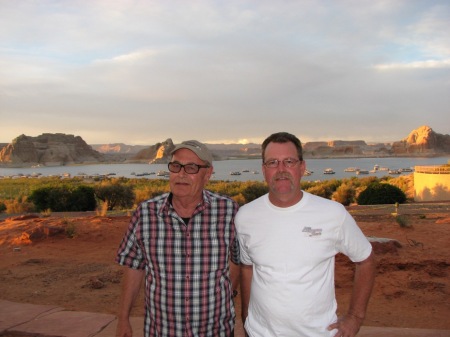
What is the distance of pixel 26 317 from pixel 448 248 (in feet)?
27.2

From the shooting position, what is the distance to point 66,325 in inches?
184

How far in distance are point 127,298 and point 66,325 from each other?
6.93 ft

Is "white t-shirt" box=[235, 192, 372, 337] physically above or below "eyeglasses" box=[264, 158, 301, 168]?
below

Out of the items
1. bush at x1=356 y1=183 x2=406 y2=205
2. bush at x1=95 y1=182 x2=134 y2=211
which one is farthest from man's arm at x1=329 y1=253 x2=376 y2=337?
bush at x1=95 y1=182 x2=134 y2=211

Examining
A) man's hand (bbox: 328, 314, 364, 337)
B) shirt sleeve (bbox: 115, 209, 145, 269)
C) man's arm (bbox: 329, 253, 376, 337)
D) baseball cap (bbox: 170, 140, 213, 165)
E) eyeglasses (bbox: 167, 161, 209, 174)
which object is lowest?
man's hand (bbox: 328, 314, 364, 337)

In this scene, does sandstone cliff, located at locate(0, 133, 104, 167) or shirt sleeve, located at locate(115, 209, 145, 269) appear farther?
sandstone cliff, located at locate(0, 133, 104, 167)

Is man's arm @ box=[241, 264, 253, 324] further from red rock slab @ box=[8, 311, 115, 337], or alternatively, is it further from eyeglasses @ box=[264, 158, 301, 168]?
red rock slab @ box=[8, 311, 115, 337]

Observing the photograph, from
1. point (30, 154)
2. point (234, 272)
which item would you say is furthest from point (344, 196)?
point (30, 154)

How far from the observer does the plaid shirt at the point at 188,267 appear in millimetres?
2701

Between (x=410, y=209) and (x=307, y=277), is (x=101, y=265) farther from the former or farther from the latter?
(x=410, y=209)

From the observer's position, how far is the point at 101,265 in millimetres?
8883

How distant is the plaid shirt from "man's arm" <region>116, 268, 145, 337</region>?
0.62 ft

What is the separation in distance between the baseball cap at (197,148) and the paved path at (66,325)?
7.49ft

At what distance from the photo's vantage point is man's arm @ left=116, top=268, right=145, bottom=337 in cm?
295
